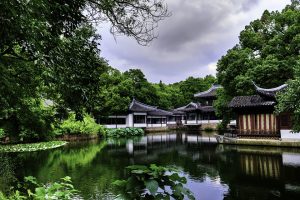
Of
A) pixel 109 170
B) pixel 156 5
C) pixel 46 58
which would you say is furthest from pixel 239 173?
pixel 46 58

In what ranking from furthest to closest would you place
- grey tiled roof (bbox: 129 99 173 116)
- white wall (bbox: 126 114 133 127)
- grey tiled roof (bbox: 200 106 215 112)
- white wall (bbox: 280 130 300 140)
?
grey tiled roof (bbox: 200 106 215 112), white wall (bbox: 126 114 133 127), grey tiled roof (bbox: 129 99 173 116), white wall (bbox: 280 130 300 140)

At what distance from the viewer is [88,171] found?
13.7 metres

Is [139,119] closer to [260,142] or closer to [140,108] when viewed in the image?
[140,108]

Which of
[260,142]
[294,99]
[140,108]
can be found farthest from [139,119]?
[294,99]

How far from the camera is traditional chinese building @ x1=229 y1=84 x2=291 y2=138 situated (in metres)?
21.5

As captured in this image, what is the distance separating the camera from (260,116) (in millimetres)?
23281

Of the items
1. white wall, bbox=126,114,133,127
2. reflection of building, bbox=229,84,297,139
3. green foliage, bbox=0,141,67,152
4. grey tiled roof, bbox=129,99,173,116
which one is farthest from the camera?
white wall, bbox=126,114,133,127

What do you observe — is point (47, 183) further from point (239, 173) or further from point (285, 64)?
point (285, 64)

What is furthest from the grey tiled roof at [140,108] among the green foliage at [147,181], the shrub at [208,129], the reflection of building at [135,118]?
the green foliage at [147,181]

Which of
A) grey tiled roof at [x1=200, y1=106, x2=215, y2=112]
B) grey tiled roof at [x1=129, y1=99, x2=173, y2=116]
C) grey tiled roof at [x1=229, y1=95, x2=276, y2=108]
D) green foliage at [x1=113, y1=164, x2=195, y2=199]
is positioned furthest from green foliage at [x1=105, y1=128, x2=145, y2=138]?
green foliage at [x1=113, y1=164, x2=195, y2=199]

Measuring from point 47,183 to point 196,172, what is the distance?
6.17 m

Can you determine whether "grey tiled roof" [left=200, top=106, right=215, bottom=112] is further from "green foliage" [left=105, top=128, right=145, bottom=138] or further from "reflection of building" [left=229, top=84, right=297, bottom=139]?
"reflection of building" [left=229, top=84, right=297, bottom=139]

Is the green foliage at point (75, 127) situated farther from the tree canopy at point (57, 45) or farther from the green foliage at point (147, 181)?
the green foliage at point (147, 181)

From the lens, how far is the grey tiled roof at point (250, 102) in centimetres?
2252
